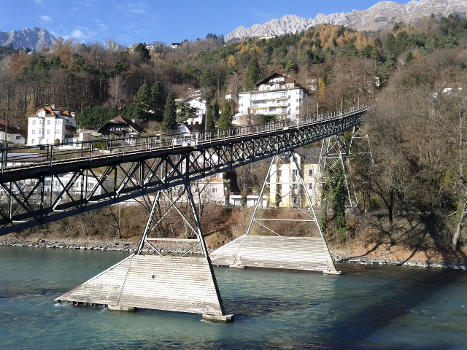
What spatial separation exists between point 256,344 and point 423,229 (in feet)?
85.1

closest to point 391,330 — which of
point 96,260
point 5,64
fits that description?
point 96,260

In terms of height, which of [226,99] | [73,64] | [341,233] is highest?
[73,64]

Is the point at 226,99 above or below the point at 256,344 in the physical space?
above

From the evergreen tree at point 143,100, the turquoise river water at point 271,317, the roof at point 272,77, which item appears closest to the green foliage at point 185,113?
the evergreen tree at point 143,100

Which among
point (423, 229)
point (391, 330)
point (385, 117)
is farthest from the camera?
point (385, 117)

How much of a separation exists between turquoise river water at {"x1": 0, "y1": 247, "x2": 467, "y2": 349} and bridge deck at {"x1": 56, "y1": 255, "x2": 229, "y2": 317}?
0.54 meters

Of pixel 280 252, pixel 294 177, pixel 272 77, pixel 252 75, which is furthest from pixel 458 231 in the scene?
pixel 252 75

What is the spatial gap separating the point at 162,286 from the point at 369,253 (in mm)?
22062

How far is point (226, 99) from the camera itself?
268ft

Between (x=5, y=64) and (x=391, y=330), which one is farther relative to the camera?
(x=5, y=64)

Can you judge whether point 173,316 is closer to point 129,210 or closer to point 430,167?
point 430,167

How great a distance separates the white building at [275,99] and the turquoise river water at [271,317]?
163ft

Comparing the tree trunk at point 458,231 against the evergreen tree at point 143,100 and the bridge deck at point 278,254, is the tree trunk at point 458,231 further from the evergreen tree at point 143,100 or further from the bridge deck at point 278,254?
the evergreen tree at point 143,100

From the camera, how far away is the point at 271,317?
59.7ft
